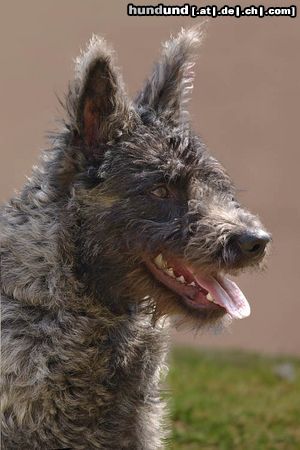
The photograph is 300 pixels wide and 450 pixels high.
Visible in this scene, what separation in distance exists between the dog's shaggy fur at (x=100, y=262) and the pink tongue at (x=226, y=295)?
47 mm

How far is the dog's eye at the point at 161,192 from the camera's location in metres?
A: 4.44

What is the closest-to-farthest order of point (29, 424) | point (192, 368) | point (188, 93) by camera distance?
point (29, 424)
point (188, 93)
point (192, 368)

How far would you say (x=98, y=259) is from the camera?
442cm

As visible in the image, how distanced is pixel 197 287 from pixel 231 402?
3.67m

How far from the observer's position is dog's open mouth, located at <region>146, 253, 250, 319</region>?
14.5ft

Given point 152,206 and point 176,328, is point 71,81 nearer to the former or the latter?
point 152,206

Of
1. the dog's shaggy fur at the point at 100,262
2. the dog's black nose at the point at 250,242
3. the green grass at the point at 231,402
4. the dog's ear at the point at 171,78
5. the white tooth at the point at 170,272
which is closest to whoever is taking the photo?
the dog's black nose at the point at 250,242

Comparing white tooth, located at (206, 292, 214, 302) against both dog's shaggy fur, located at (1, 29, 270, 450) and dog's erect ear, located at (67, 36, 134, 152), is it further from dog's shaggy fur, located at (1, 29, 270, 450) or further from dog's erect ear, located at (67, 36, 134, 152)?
dog's erect ear, located at (67, 36, 134, 152)

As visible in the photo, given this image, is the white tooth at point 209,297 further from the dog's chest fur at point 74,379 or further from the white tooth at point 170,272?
the dog's chest fur at point 74,379

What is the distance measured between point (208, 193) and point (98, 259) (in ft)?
1.72

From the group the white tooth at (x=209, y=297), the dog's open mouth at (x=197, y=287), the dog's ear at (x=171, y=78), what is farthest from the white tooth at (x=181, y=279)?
the dog's ear at (x=171, y=78)

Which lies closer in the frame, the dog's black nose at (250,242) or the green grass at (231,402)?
the dog's black nose at (250,242)

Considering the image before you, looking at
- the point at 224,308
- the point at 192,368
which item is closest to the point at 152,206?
the point at 224,308

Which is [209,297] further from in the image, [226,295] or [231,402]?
[231,402]
